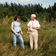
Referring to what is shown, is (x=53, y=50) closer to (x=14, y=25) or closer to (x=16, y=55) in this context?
(x=16, y=55)

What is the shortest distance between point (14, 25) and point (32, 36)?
2.81 feet

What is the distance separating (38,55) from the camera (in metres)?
3.53

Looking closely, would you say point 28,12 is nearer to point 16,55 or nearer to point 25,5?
point 25,5

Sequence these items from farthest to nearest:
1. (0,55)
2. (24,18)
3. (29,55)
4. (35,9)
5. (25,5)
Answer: (25,5), (35,9), (24,18), (29,55), (0,55)

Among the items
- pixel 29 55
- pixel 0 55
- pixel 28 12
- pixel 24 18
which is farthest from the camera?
pixel 28 12

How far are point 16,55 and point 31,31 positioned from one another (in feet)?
3.93

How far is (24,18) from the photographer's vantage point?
257 feet

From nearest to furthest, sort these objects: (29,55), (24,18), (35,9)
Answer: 1. (29,55)
2. (24,18)
3. (35,9)

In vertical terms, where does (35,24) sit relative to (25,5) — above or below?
below

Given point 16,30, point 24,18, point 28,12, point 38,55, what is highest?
point 28,12

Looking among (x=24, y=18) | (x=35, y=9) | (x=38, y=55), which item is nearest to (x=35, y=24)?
(x=38, y=55)

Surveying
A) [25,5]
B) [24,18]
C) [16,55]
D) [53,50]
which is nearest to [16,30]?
[16,55]

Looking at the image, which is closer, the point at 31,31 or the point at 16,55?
the point at 16,55

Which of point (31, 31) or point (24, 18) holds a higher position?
point (24, 18)
